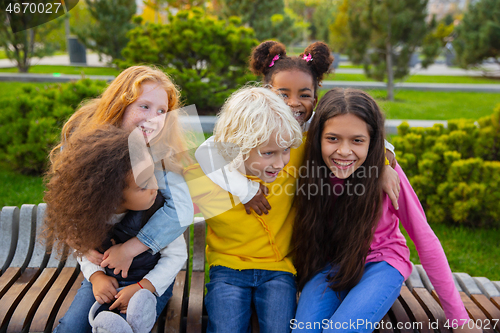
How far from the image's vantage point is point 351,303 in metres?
1.84

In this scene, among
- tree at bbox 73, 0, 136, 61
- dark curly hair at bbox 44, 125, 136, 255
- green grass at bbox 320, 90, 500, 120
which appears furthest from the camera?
tree at bbox 73, 0, 136, 61

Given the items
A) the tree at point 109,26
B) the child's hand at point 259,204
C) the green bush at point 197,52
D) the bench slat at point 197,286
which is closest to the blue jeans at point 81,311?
the bench slat at point 197,286

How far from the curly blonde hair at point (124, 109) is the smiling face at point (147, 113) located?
3cm

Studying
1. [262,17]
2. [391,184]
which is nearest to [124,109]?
[391,184]

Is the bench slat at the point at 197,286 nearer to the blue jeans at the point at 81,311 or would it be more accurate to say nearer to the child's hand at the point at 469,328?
the blue jeans at the point at 81,311

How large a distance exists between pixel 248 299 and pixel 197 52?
5.63 m

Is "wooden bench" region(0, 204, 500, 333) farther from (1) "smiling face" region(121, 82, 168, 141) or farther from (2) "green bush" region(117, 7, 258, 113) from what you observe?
(2) "green bush" region(117, 7, 258, 113)

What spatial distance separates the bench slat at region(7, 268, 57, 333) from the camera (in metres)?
1.85

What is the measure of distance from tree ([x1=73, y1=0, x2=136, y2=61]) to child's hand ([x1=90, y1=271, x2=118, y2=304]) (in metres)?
12.4

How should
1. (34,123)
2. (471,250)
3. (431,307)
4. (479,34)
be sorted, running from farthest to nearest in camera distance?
(479,34) < (34,123) < (471,250) < (431,307)

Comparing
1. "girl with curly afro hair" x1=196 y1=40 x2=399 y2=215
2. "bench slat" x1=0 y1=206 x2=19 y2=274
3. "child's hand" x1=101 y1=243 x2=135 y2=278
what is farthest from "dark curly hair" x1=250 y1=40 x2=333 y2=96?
"bench slat" x1=0 y1=206 x2=19 y2=274

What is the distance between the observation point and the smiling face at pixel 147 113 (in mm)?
2039

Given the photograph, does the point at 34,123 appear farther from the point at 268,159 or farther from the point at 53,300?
the point at 268,159

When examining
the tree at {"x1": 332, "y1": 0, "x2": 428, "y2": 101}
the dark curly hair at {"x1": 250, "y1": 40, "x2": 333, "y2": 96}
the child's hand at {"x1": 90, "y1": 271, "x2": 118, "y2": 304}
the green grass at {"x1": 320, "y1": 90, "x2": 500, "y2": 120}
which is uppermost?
the tree at {"x1": 332, "y1": 0, "x2": 428, "y2": 101}
